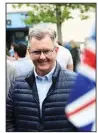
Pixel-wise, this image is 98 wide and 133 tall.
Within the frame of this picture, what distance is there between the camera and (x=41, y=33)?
304ft

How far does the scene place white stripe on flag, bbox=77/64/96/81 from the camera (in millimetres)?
92562

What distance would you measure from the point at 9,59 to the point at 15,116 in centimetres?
68

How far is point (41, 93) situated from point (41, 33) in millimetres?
706

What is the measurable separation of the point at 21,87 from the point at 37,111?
0.34 metres

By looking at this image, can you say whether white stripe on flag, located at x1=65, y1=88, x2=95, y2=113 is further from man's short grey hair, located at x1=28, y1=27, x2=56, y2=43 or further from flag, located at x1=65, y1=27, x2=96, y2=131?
man's short grey hair, located at x1=28, y1=27, x2=56, y2=43

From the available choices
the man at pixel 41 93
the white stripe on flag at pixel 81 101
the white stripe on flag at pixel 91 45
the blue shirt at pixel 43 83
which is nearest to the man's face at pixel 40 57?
the man at pixel 41 93

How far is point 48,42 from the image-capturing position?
9250 centimetres

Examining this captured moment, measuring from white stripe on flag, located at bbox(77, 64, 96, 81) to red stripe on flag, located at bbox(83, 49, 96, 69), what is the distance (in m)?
0.04

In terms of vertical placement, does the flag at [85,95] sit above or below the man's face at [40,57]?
below

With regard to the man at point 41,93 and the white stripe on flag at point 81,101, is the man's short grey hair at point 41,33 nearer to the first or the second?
the man at point 41,93

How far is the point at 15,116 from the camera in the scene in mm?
92625

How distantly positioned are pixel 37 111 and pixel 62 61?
66 centimetres

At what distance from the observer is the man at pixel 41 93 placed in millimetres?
92562
